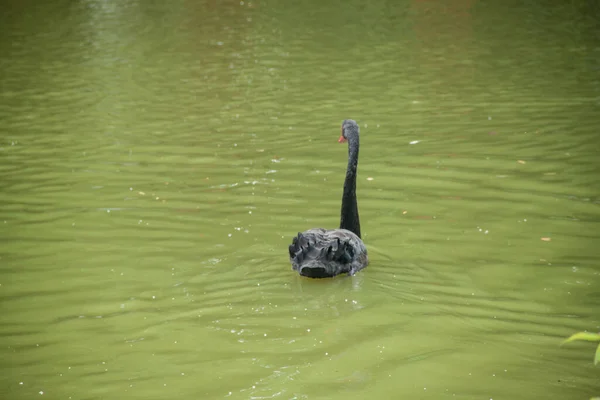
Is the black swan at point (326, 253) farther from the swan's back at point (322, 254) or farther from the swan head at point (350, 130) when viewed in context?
the swan head at point (350, 130)

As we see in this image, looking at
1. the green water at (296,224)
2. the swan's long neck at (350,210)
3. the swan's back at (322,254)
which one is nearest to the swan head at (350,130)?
the swan's long neck at (350,210)

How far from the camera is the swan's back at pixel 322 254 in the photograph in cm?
591

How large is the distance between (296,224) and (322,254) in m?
1.64

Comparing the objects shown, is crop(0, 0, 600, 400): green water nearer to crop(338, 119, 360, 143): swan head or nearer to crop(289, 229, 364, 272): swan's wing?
crop(289, 229, 364, 272): swan's wing

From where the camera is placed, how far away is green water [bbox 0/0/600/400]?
497 cm

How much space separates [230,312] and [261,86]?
8.63 metres

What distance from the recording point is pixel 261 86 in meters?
13.9

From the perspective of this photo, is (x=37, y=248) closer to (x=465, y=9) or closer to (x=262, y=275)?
(x=262, y=275)

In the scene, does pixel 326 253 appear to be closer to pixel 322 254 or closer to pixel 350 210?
pixel 322 254

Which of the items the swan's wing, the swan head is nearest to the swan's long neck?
the swan head

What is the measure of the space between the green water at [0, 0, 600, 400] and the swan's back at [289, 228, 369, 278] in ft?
0.58

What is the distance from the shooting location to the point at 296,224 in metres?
7.53

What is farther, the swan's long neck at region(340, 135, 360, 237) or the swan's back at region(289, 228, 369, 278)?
the swan's long neck at region(340, 135, 360, 237)

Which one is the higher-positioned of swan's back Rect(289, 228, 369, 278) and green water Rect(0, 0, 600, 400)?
swan's back Rect(289, 228, 369, 278)
